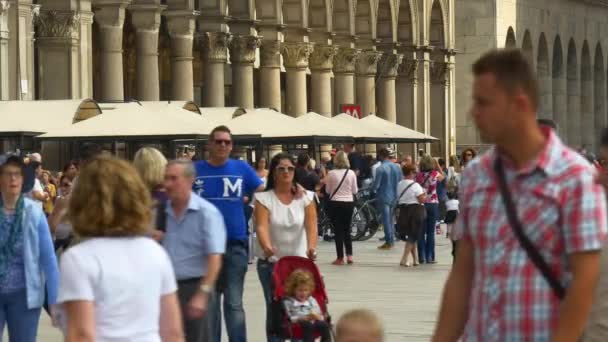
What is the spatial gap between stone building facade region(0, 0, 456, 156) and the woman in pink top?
6.89 metres

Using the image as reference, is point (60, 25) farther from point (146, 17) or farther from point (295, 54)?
point (295, 54)

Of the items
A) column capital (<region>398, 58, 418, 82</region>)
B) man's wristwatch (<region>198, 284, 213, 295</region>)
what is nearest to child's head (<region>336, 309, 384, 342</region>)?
man's wristwatch (<region>198, 284, 213, 295</region>)

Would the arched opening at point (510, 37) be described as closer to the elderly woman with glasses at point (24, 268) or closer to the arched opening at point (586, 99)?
Answer: the arched opening at point (586, 99)

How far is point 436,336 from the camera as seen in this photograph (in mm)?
6570

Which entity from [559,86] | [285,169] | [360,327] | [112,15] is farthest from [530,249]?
[559,86]

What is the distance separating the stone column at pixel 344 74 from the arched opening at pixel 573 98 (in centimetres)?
3192

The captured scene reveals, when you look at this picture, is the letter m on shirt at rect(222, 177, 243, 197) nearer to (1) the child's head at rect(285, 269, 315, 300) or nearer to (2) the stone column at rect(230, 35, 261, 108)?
(1) the child's head at rect(285, 269, 315, 300)

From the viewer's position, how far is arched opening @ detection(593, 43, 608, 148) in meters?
93.7

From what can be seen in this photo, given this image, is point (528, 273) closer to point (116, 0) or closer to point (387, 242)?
point (387, 242)

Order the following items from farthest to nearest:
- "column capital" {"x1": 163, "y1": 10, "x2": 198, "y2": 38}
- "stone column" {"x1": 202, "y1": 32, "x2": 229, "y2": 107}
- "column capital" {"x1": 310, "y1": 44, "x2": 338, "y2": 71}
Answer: "column capital" {"x1": 310, "y1": 44, "x2": 338, "y2": 71}
"stone column" {"x1": 202, "y1": 32, "x2": 229, "y2": 107}
"column capital" {"x1": 163, "y1": 10, "x2": 198, "y2": 38}

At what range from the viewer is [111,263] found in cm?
714

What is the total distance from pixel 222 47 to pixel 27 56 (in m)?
13.5

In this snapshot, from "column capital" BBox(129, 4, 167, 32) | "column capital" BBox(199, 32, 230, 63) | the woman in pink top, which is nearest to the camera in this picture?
the woman in pink top

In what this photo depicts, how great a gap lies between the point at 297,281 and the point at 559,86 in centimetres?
7537
